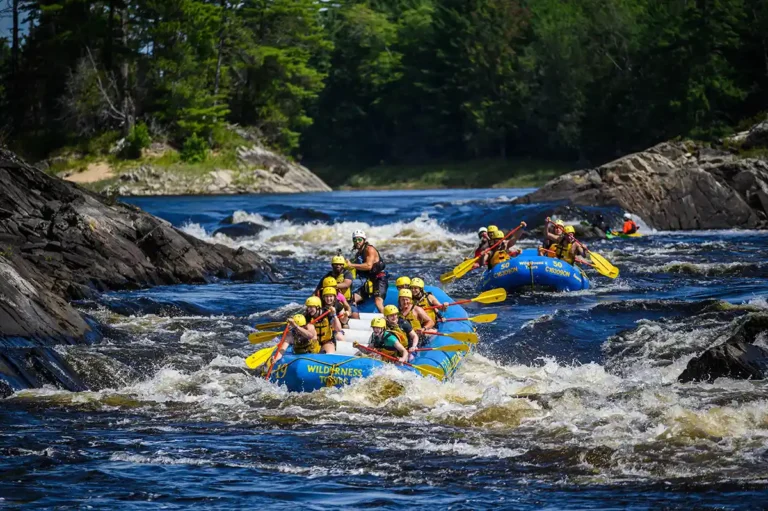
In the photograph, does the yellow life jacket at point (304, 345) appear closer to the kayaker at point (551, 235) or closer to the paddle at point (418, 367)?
the paddle at point (418, 367)

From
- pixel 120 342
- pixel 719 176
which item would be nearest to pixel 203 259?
pixel 120 342

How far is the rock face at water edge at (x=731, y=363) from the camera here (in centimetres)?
1277

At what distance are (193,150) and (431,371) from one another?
4529 centimetres

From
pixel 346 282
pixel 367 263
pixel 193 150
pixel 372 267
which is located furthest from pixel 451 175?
pixel 346 282

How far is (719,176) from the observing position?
1337 inches

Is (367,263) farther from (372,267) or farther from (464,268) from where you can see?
(464,268)

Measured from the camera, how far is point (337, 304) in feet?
48.4

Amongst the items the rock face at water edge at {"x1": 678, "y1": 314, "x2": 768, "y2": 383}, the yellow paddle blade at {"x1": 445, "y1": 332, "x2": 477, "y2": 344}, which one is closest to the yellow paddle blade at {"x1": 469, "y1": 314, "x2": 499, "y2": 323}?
the yellow paddle blade at {"x1": 445, "y1": 332, "x2": 477, "y2": 344}

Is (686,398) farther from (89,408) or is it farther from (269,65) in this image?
(269,65)

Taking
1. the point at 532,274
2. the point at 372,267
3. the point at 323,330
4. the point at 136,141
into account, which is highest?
the point at 136,141

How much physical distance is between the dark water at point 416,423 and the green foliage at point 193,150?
37.4 metres

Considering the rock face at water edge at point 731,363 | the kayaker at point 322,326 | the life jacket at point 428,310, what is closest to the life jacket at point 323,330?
the kayaker at point 322,326

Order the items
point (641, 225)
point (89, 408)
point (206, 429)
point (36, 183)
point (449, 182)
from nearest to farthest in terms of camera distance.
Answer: point (206, 429)
point (89, 408)
point (36, 183)
point (641, 225)
point (449, 182)

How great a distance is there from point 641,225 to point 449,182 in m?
40.8
